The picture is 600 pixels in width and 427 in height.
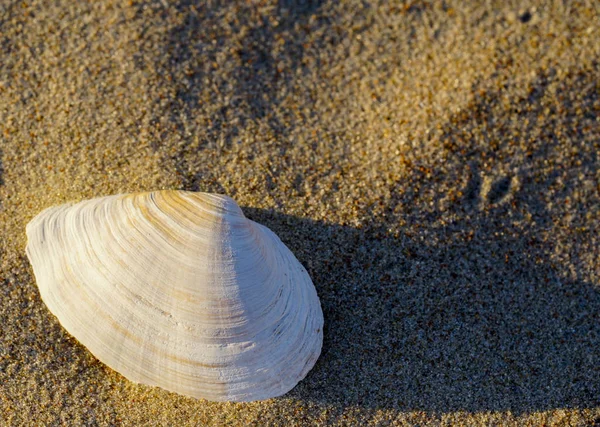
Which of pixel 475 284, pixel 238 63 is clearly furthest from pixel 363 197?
pixel 238 63

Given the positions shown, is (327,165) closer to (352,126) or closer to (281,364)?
(352,126)

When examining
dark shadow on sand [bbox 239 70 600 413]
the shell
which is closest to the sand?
dark shadow on sand [bbox 239 70 600 413]

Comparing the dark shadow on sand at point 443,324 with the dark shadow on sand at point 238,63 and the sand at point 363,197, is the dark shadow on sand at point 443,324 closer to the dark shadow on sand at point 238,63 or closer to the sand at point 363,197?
the sand at point 363,197

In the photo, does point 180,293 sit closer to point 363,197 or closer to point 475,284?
point 363,197

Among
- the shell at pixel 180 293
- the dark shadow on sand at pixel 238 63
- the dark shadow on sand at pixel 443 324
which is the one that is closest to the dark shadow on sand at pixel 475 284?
the dark shadow on sand at pixel 443 324

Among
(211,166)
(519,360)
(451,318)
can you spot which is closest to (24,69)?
(211,166)
